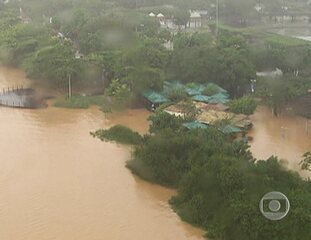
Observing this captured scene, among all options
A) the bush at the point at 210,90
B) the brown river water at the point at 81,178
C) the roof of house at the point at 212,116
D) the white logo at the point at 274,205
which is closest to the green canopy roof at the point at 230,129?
the roof of house at the point at 212,116

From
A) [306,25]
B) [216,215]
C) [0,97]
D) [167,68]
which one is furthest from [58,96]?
[306,25]

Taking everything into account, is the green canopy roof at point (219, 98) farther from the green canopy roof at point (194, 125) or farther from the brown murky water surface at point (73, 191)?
the brown murky water surface at point (73, 191)

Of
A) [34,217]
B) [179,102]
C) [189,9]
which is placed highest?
[189,9]

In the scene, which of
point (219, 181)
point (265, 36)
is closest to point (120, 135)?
point (219, 181)

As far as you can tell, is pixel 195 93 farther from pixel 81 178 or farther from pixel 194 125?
pixel 81 178

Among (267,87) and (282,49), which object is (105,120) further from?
(282,49)

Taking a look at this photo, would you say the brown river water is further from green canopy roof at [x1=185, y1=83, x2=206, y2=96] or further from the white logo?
green canopy roof at [x1=185, y1=83, x2=206, y2=96]
